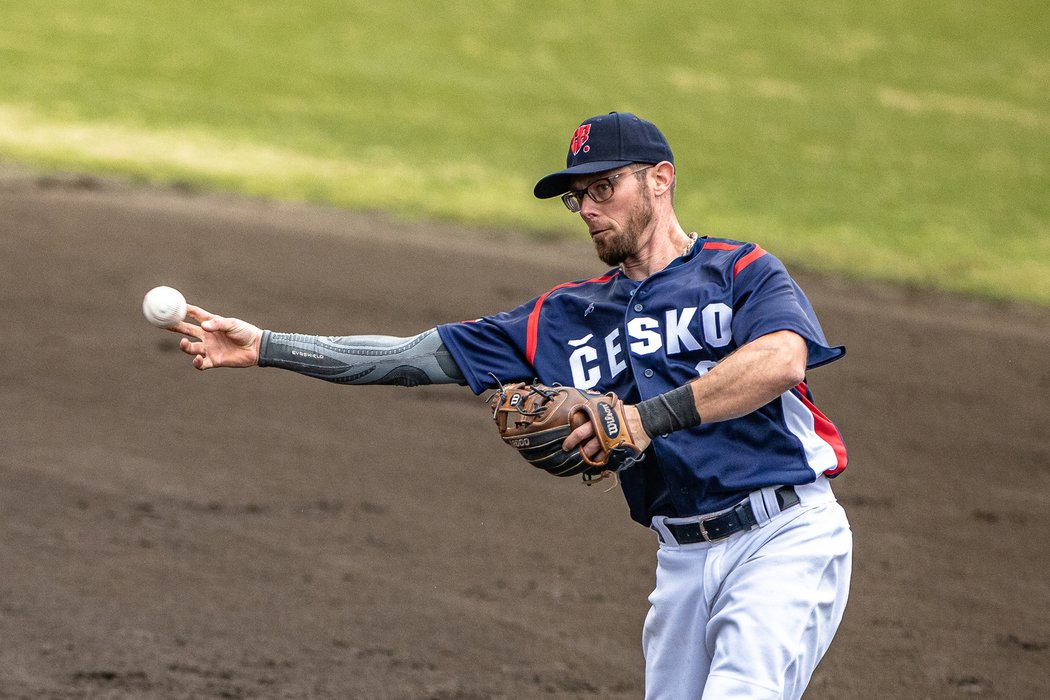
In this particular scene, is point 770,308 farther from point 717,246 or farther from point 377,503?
point 377,503

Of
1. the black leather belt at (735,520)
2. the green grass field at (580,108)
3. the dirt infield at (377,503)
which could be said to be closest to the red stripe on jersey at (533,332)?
the black leather belt at (735,520)

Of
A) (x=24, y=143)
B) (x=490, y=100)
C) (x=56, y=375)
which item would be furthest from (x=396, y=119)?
(x=56, y=375)

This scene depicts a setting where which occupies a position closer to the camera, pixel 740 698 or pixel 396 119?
pixel 740 698

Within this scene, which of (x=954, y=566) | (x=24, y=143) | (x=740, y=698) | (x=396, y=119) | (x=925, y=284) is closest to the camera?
(x=740, y=698)

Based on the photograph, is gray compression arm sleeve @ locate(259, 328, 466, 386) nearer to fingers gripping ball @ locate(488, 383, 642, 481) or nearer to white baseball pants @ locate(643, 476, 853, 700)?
fingers gripping ball @ locate(488, 383, 642, 481)

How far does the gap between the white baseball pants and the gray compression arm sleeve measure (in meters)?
0.73

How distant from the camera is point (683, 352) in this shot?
323 centimetres

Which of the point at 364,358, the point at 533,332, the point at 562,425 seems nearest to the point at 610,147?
the point at 533,332

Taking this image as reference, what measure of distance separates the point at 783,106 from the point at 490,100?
3485 mm

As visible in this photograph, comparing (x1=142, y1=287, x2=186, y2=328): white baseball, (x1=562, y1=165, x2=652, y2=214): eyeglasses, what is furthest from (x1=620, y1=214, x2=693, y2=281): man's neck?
(x1=142, y1=287, x2=186, y2=328): white baseball

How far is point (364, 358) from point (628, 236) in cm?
77

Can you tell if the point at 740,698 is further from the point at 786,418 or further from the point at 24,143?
the point at 24,143

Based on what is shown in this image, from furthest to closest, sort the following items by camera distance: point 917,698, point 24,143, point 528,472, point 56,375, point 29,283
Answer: point 24,143 < point 29,283 < point 56,375 < point 528,472 < point 917,698

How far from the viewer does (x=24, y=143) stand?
40.3ft
